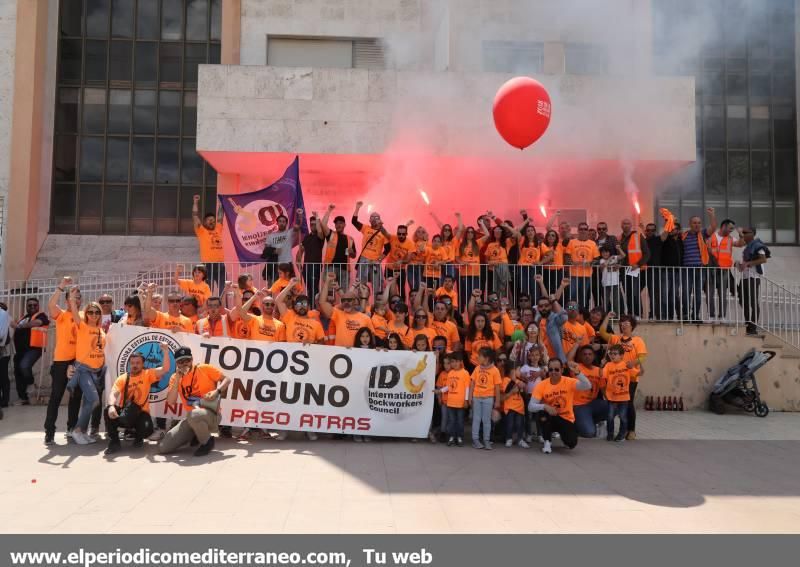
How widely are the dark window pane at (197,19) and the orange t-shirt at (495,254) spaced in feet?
36.1

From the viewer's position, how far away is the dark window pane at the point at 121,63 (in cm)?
1667

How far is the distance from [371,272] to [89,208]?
10095mm

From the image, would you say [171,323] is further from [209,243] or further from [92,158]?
[92,158]

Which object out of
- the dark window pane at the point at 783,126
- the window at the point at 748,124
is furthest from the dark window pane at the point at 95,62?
the dark window pane at the point at 783,126

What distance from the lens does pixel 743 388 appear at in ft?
33.2

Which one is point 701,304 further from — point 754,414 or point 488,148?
point 488,148

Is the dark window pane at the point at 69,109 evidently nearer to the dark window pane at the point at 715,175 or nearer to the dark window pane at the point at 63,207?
the dark window pane at the point at 63,207

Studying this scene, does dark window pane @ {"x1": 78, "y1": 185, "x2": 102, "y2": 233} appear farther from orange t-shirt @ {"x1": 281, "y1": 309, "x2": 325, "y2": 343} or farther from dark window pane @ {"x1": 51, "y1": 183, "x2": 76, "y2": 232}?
orange t-shirt @ {"x1": 281, "y1": 309, "x2": 325, "y2": 343}

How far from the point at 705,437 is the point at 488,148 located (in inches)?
293

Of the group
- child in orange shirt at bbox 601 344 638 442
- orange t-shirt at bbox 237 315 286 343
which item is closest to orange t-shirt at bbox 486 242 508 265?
child in orange shirt at bbox 601 344 638 442

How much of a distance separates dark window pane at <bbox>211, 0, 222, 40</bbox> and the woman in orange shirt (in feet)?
38.9

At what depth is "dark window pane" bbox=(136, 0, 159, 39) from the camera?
1673 centimetres

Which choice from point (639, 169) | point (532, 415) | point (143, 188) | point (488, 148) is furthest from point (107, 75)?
point (532, 415)

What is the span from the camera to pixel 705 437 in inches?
324
